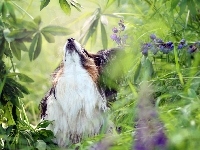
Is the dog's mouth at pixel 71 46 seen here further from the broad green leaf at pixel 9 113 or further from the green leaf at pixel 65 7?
the broad green leaf at pixel 9 113

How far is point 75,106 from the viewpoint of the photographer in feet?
7.27

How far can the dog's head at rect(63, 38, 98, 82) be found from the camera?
2.23 m

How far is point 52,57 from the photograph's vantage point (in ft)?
13.7

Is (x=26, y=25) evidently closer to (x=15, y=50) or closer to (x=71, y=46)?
(x=15, y=50)

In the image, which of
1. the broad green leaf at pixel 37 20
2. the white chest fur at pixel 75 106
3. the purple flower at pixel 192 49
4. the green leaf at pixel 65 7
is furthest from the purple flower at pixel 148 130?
the broad green leaf at pixel 37 20

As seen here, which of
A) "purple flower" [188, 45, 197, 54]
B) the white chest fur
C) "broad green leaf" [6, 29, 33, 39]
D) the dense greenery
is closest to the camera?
the dense greenery

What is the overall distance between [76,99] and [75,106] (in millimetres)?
24

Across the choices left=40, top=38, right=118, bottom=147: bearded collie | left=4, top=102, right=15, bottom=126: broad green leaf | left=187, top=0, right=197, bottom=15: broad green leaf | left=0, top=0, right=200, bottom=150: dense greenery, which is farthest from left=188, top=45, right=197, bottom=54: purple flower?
left=4, top=102, right=15, bottom=126: broad green leaf

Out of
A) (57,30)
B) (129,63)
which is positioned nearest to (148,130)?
(129,63)

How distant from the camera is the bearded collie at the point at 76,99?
2217 millimetres

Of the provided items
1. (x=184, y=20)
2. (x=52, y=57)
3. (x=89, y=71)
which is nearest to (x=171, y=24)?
(x=184, y=20)

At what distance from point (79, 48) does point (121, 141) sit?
0.40m

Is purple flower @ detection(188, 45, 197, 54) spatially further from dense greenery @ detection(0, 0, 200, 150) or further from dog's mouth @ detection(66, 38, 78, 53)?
dog's mouth @ detection(66, 38, 78, 53)

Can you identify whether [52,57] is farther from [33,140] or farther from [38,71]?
[33,140]
